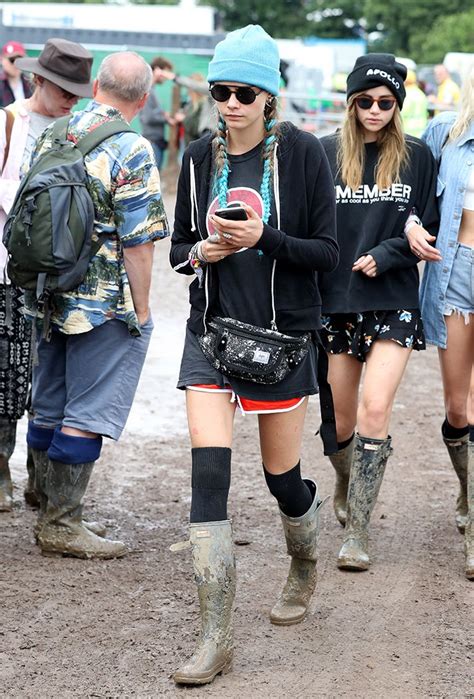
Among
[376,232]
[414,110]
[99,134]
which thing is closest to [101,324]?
[99,134]

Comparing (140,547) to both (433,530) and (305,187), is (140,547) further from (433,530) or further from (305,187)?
(305,187)

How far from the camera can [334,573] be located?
16.9ft

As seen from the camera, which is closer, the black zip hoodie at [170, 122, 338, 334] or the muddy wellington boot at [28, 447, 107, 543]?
the black zip hoodie at [170, 122, 338, 334]

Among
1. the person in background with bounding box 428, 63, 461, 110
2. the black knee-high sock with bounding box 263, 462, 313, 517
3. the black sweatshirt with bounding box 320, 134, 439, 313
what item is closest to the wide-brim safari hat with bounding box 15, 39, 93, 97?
the black sweatshirt with bounding box 320, 134, 439, 313

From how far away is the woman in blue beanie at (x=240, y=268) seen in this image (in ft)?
12.9

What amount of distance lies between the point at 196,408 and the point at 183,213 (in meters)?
0.71

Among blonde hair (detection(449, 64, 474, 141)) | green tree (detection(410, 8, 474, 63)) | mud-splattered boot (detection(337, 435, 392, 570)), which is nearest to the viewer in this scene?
mud-splattered boot (detection(337, 435, 392, 570))

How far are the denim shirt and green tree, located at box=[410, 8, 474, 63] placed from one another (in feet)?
161

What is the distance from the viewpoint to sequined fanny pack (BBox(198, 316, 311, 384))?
13.1 ft

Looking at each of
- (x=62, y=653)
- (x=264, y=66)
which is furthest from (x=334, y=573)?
(x=264, y=66)

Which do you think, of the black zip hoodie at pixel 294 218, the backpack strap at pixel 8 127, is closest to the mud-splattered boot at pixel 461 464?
the black zip hoodie at pixel 294 218

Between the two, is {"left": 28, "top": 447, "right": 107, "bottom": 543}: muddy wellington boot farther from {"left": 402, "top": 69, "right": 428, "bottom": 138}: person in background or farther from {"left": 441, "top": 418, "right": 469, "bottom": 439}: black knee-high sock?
{"left": 402, "top": 69, "right": 428, "bottom": 138}: person in background

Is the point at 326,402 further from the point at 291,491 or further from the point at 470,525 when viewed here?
the point at 470,525

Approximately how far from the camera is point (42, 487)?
5.52m
